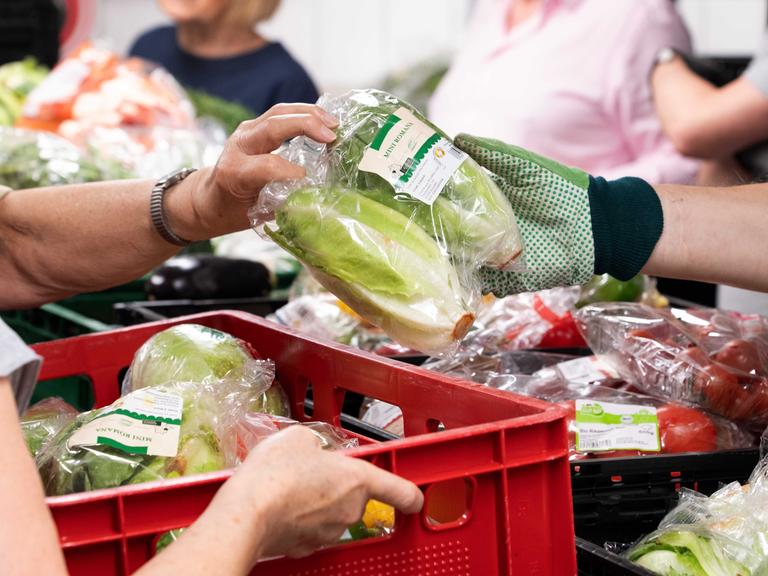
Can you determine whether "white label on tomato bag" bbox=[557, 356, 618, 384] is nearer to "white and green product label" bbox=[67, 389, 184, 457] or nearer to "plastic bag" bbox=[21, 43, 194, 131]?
"white and green product label" bbox=[67, 389, 184, 457]

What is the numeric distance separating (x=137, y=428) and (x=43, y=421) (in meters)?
0.34

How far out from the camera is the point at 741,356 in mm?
1842

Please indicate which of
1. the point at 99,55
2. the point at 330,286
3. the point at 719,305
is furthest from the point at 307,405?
the point at 99,55

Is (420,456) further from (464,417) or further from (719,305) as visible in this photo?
(719,305)

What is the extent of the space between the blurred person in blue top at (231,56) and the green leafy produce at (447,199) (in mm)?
4079

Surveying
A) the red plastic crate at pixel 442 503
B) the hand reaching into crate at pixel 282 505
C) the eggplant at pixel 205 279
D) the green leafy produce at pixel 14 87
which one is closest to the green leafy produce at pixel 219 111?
the green leafy produce at pixel 14 87

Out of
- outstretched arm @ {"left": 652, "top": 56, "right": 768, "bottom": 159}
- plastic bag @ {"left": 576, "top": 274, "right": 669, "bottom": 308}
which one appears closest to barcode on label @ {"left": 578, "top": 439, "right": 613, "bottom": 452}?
plastic bag @ {"left": 576, "top": 274, "right": 669, "bottom": 308}

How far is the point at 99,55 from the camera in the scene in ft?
14.6

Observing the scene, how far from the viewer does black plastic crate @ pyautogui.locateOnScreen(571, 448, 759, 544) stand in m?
1.51

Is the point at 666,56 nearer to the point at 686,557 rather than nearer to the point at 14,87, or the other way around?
the point at 14,87

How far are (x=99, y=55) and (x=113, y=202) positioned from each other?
2.69 m

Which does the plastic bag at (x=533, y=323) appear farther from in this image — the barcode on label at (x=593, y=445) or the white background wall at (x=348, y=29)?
the white background wall at (x=348, y=29)

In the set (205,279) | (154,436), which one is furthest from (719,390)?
(205,279)

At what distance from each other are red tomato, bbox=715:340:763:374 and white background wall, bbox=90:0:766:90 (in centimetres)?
523
